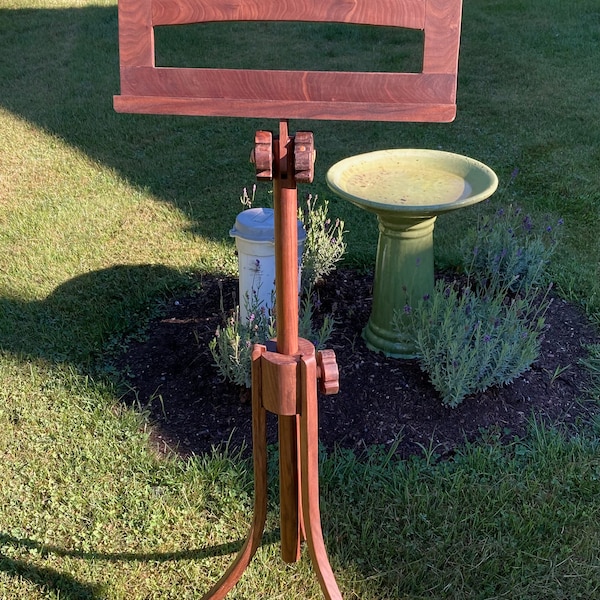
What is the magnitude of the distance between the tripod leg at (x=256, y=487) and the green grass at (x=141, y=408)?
6.9 inches

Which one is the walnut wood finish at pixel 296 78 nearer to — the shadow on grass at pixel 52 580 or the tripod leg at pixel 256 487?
the tripod leg at pixel 256 487

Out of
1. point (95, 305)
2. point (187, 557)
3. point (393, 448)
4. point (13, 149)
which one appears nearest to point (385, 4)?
point (393, 448)

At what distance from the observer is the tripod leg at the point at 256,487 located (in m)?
1.78

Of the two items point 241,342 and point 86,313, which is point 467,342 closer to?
point 241,342

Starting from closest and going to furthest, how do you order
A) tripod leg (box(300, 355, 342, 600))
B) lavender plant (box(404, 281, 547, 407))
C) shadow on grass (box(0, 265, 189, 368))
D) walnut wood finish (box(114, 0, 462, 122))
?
walnut wood finish (box(114, 0, 462, 122)) → tripod leg (box(300, 355, 342, 600)) → lavender plant (box(404, 281, 547, 407)) → shadow on grass (box(0, 265, 189, 368))

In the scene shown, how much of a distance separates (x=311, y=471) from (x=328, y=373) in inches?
11.8

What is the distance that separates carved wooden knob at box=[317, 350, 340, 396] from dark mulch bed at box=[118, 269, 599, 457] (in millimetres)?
1061

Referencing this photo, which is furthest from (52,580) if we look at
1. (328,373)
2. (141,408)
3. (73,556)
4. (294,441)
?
(328,373)

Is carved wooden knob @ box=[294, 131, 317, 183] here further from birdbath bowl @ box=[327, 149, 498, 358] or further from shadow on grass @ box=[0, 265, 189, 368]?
shadow on grass @ box=[0, 265, 189, 368]

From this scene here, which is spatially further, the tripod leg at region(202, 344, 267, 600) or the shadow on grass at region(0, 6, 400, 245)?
the shadow on grass at region(0, 6, 400, 245)

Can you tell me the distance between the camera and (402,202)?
9.34 ft

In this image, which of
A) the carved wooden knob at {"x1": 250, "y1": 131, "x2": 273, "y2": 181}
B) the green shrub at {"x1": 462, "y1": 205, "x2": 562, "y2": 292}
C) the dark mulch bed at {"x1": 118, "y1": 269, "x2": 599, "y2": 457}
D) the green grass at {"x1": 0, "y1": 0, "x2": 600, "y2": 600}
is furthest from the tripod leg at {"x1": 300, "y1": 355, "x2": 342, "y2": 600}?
the green shrub at {"x1": 462, "y1": 205, "x2": 562, "y2": 292}

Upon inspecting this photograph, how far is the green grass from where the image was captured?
2.32 metres

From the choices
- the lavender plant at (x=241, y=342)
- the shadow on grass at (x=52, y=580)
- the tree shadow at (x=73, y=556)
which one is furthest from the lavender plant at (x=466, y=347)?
the shadow on grass at (x=52, y=580)
